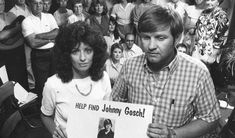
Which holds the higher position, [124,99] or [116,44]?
[124,99]

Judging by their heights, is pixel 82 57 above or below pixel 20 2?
above

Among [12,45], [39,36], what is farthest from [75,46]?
[12,45]

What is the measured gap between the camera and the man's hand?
4.48 ft

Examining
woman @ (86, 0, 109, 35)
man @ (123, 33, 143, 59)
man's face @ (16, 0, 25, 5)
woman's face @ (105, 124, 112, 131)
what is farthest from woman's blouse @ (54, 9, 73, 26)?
woman's face @ (105, 124, 112, 131)

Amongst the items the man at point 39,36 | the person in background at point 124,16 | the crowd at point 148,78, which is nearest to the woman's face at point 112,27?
the person in background at point 124,16

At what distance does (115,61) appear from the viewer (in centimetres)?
495

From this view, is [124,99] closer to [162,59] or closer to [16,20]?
[162,59]

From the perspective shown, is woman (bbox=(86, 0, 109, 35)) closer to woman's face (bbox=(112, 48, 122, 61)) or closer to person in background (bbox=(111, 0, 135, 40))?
person in background (bbox=(111, 0, 135, 40))

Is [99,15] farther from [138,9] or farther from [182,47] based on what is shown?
[182,47]

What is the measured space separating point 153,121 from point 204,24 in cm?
325

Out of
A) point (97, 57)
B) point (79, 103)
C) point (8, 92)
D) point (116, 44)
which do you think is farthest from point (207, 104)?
point (116, 44)

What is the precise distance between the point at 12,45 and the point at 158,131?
357 cm

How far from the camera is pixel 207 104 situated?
146 centimetres

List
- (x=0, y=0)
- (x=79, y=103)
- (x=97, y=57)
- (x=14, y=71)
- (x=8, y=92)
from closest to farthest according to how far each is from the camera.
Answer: (x=79, y=103) → (x=97, y=57) → (x=8, y=92) → (x=0, y=0) → (x=14, y=71)
